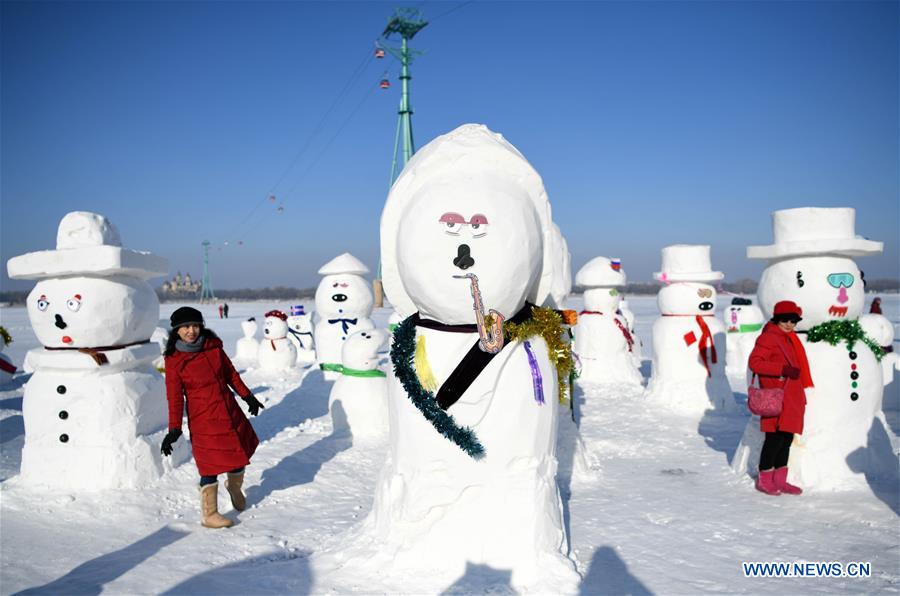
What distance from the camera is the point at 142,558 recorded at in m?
3.75

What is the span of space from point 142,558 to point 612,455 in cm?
437

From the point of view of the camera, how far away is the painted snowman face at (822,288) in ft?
15.5

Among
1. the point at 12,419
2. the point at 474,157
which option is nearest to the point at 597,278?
the point at 474,157

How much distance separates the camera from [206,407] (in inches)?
168

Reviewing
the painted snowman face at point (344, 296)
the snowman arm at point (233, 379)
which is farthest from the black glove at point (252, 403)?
the painted snowman face at point (344, 296)

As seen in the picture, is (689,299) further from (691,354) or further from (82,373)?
(82,373)

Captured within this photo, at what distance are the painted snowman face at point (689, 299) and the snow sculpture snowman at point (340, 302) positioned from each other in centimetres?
477

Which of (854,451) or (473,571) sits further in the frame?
(854,451)

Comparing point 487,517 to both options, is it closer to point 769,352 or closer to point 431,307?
point 431,307

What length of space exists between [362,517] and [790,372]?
3.50 m

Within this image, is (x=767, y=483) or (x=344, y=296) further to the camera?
(x=344, y=296)

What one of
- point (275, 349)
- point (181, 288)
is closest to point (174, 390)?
point (275, 349)

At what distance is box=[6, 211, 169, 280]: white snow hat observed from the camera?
4.88 m

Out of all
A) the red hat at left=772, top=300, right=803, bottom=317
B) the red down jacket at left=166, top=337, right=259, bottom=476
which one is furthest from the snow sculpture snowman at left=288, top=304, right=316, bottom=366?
the red hat at left=772, top=300, right=803, bottom=317
